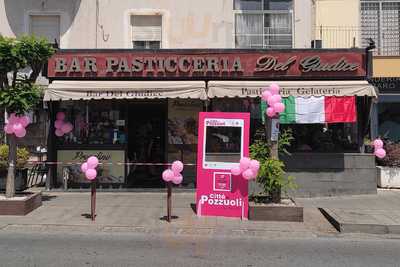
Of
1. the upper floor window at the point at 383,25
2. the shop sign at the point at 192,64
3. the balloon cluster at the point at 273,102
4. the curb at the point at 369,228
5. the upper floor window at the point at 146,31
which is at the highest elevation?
the upper floor window at the point at 383,25

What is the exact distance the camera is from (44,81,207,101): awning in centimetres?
1402

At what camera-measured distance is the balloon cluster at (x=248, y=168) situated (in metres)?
10.7

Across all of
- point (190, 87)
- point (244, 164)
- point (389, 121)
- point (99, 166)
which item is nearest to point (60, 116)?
point (99, 166)

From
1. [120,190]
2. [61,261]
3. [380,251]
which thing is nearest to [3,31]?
[120,190]

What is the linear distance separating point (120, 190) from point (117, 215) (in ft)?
12.0

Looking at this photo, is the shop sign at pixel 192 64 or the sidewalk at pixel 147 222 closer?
the sidewalk at pixel 147 222

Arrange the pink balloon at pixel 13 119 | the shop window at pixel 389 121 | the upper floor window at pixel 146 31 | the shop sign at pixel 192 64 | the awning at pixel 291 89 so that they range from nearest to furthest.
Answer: the pink balloon at pixel 13 119 → the awning at pixel 291 89 → the shop sign at pixel 192 64 → the upper floor window at pixel 146 31 → the shop window at pixel 389 121

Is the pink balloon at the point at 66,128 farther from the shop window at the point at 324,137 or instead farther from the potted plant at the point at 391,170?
the potted plant at the point at 391,170

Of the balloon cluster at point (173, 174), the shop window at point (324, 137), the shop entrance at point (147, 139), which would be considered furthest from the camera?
the shop entrance at point (147, 139)

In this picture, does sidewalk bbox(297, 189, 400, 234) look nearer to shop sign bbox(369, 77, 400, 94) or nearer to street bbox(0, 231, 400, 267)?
street bbox(0, 231, 400, 267)

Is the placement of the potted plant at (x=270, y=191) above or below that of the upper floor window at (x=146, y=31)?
below

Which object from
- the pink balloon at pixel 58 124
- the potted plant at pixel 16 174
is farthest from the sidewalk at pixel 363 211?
the potted plant at pixel 16 174

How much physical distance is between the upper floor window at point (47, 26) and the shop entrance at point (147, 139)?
4167 mm

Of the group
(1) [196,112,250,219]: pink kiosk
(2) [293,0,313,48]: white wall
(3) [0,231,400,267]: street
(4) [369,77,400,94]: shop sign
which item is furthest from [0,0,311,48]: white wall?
(3) [0,231,400,267]: street
